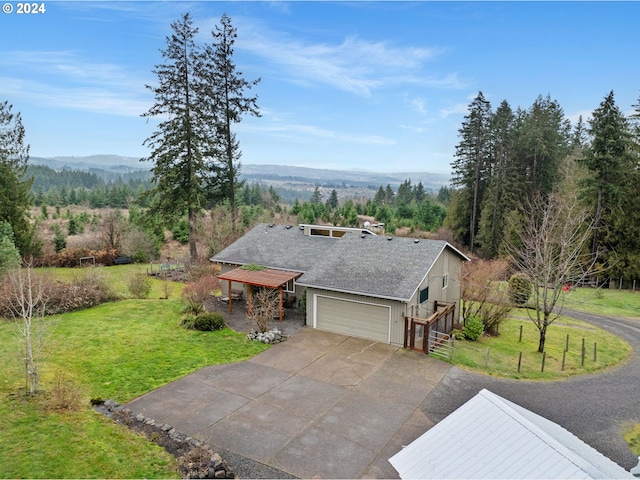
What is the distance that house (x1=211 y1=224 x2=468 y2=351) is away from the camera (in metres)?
15.4

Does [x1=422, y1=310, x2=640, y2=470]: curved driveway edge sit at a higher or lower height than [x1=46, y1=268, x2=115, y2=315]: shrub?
lower

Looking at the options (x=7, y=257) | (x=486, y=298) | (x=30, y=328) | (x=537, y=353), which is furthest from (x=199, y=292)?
(x=537, y=353)

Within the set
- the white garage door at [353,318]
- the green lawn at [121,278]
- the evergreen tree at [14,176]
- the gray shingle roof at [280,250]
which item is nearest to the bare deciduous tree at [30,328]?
the green lawn at [121,278]

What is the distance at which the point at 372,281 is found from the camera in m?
16.1

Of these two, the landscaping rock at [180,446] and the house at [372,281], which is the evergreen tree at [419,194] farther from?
the landscaping rock at [180,446]

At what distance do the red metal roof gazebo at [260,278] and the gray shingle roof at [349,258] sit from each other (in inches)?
24.8

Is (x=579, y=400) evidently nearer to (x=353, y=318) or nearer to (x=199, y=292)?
(x=353, y=318)

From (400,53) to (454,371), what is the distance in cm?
1826

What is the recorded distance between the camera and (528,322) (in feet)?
70.7

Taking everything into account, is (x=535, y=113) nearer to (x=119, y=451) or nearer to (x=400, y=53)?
(x=400, y=53)

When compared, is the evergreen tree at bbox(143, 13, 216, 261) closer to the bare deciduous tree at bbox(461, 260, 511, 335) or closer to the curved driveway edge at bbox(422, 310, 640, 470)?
the bare deciduous tree at bbox(461, 260, 511, 335)

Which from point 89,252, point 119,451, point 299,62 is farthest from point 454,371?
point 89,252

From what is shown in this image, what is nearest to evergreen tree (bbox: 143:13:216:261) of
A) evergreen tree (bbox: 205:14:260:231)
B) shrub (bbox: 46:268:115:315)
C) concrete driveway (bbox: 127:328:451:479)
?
evergreen tree (bbox: 205:14:260:231)

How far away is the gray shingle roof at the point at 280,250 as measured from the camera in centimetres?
2020
